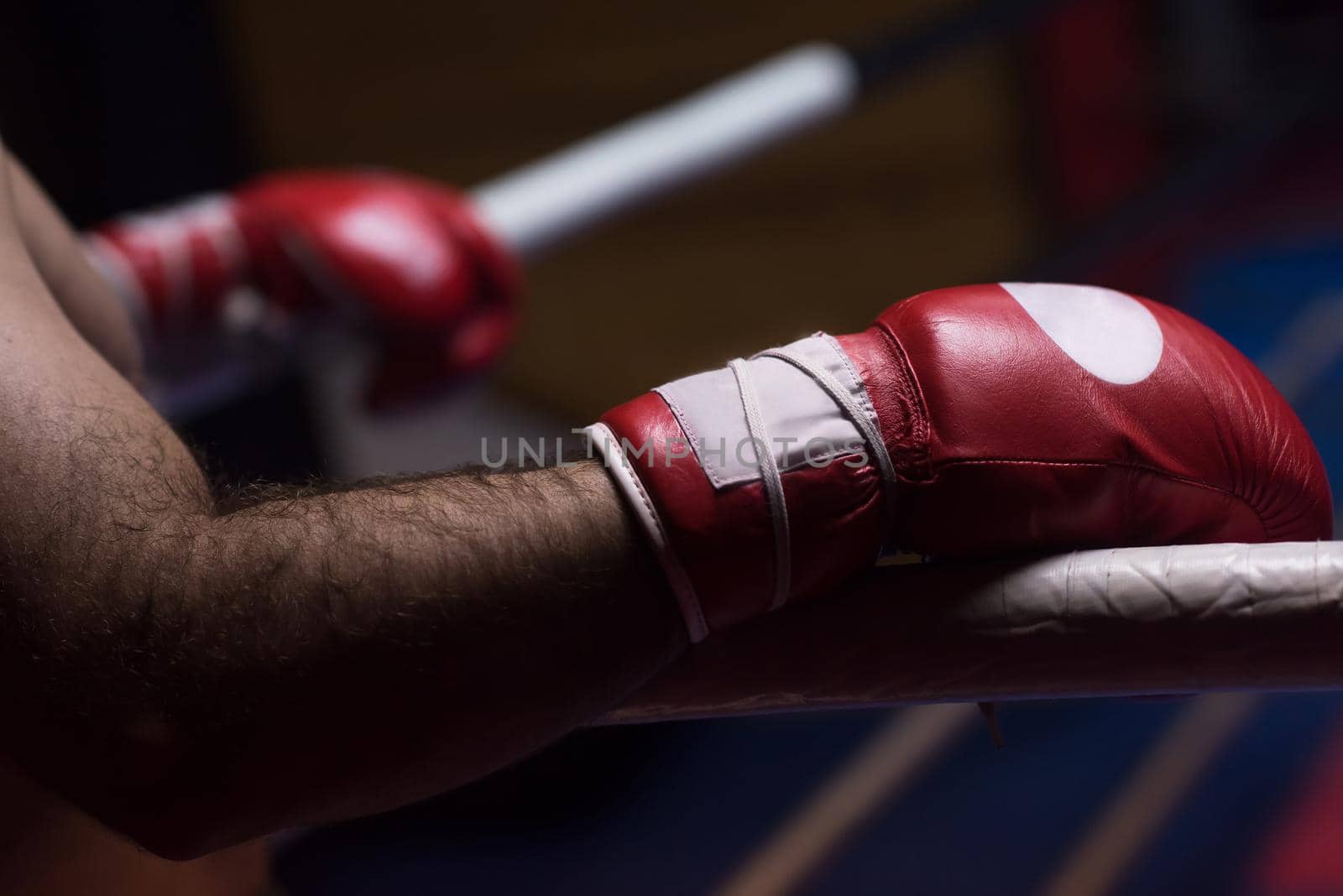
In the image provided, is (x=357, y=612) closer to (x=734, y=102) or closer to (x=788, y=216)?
(x=734, y=102)

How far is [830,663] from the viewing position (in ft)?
1.71

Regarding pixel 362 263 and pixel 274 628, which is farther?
pixel 362 263

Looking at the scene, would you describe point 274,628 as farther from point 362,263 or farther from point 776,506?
point 362,263

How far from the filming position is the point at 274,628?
47cm

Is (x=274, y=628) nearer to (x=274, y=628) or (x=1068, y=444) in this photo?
(x=274, y=628)

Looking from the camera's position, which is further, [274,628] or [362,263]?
[362,263]

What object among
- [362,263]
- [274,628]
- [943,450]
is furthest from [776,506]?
[362,263]

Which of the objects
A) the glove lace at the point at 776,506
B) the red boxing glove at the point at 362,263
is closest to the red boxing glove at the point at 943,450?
the glove lace at the point at 776,506

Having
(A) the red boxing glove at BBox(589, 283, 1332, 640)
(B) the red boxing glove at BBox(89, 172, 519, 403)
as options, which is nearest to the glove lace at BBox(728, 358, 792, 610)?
(A) the red boxing glove at BBox(589, 283, 1332, 640)

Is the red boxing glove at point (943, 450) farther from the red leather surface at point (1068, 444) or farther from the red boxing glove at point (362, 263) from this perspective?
the red boxing glove at point (362, 263)

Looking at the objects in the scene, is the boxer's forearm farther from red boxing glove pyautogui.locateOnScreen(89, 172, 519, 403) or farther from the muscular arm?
red boxing glove pyautogui.locateOnScreen(89, 172, 519, 403)

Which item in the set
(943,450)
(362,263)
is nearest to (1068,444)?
(943,450)

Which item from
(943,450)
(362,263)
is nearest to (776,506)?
(943,450)

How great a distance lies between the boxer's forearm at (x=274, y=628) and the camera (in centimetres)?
47
